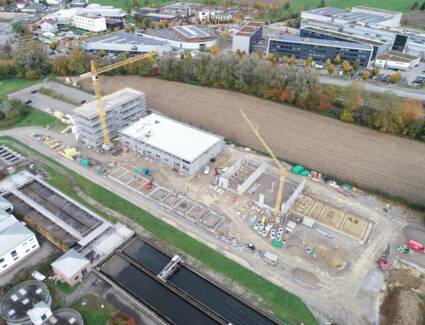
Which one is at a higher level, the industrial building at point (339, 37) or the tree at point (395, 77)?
the industrial building at point (339, 37)

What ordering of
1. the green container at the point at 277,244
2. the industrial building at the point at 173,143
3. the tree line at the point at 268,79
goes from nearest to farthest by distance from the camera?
the green container at the point at 277,244
the industrial building at the point at 173,143
the tree line at the point at 268,79

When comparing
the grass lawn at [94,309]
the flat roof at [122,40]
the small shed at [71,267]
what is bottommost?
the grass lawn at [94,309]

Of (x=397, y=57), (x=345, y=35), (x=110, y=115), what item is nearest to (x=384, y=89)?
(x=397, y=57)

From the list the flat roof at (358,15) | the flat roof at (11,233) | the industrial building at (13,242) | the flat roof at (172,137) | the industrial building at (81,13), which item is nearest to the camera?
the industrial building at (13,242)

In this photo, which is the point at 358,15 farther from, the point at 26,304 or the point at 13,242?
the point at 26,304

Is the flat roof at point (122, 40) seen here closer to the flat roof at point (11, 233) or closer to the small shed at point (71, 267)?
the flat roof at point (11, 233)

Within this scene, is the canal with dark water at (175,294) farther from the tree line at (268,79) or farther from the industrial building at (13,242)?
the tree line at (268,79)

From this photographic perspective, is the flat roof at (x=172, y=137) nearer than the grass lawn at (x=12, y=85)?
Yes

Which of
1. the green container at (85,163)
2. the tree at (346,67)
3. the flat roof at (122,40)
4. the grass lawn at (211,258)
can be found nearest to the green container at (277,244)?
the grass lawn at (211,258)
